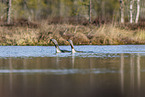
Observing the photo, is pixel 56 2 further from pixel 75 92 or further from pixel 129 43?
pixel 75 92

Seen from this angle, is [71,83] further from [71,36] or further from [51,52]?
[71,36]

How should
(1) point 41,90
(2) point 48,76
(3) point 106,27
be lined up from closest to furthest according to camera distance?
(1) point 41,90
(2) point 48,76
(3) point 106,27

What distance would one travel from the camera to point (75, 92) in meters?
9.48

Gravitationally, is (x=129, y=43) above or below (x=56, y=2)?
below

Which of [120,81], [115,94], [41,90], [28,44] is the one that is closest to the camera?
[115,94]

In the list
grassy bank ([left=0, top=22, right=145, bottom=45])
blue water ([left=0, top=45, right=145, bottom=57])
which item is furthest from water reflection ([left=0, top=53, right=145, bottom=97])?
grassy bank ([left=0, top=22, right=145, bottom=45])

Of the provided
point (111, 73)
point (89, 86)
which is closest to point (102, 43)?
point (111, 73)

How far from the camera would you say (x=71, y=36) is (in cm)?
3631

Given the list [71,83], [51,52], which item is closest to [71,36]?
[51,52]

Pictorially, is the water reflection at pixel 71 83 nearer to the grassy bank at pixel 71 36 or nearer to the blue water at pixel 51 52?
the blue water at pixel 51 52

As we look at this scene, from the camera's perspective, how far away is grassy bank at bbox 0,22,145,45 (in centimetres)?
3506

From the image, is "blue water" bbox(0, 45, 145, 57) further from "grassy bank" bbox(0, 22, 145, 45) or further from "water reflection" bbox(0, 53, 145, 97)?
"water reflection" bbox(0, 53, 145, 97)

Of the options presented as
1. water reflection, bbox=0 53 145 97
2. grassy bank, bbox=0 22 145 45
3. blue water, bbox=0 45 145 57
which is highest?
grassy bank, bbox=0 22 145 45

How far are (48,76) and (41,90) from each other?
2785mm
